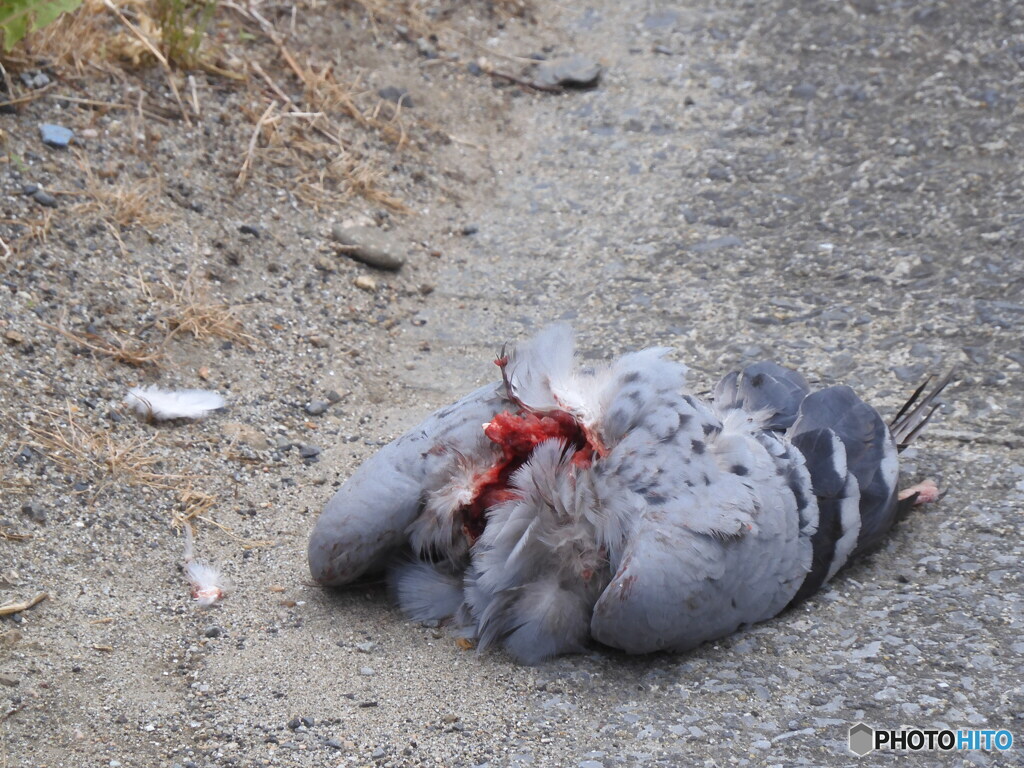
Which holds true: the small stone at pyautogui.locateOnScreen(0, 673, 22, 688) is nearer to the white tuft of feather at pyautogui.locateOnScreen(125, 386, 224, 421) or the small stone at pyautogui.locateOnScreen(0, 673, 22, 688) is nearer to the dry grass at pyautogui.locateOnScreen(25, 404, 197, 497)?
the dry grass at pyautogui.locateOnScreen(25, 404, 197, 497)

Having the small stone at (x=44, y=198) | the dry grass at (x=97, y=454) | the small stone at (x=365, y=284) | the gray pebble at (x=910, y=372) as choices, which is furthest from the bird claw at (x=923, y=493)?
the small stone at (x=44, y=198)

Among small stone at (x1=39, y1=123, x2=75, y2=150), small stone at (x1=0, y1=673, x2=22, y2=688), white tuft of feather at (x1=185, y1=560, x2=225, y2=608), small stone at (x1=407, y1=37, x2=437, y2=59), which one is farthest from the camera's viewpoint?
small stone at (x1=407, y1=37, x2=437, y2=59)

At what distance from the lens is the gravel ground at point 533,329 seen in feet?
9.32

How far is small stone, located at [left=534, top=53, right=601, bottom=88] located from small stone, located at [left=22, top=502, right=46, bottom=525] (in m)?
4.13

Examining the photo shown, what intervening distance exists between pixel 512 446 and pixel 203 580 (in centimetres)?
109

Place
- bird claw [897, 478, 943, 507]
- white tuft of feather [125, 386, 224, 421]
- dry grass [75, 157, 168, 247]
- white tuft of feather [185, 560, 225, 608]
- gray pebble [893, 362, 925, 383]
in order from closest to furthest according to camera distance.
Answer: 1. white tuft of feather [185, 560, 225, 608]
2. bird claw [897, 478, 943, 507]
3. white tuft of feather [125, 386, 224, 421]
4. gray pebble [893, 362, 925, 383]
5. dry grass [75, 157, 168, 247]

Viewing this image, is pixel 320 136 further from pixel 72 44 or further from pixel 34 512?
pixel 34 512

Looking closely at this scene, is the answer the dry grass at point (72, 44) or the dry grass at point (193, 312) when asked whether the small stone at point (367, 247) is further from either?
the dry grass at point (72, 44)

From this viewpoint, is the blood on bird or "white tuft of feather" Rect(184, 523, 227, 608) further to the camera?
"white tuft of feather" Rect(184, 523, 227, 608)

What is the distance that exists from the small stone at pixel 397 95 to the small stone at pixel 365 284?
4.74 ft

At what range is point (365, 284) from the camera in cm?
505

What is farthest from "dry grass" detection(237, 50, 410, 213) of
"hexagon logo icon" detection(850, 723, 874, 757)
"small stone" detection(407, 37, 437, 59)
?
"hexagon logo icon" detection(850, 723, 874, 757)

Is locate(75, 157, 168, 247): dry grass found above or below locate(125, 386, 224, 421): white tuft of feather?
above

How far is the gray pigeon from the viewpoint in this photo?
115 inches
